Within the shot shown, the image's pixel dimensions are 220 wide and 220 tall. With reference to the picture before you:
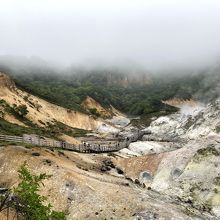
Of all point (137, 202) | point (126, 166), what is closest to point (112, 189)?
point (137, 202)

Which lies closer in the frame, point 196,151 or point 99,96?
point 196,151

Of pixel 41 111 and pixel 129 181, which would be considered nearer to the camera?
pixel 129 181

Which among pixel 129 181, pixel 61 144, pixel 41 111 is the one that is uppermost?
pixel 61 144

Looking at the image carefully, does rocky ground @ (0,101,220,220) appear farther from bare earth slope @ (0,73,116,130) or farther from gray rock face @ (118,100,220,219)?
bare earth slope @ (0,73,116,130)

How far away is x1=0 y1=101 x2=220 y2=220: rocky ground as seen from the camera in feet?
133

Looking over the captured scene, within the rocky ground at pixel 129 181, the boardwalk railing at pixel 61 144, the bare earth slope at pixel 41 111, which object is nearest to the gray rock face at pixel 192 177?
the rocky ground at pixel 129 181

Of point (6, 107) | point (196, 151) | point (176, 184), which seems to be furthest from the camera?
point (6, 107)

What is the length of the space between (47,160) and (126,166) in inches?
609

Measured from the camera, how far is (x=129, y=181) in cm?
5228

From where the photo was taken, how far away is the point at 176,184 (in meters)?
50.8

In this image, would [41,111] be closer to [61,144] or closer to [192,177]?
[61,144]

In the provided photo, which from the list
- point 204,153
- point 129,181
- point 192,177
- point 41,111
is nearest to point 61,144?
point 129,181

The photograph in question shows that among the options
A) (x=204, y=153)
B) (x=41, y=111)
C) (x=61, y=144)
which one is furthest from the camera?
(x=41, y=111)

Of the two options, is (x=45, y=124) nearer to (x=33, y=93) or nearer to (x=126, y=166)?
(x=33, y=93)
